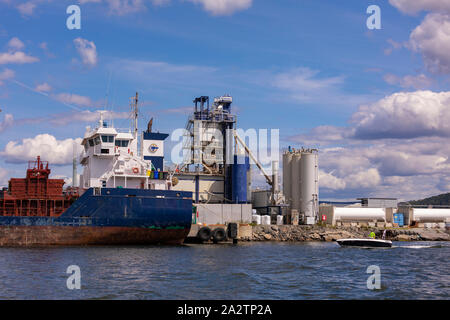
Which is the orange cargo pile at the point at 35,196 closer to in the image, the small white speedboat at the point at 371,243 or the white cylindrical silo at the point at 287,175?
the small white speedboat at the point at 371,243

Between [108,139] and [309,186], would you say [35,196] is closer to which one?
[108,139]

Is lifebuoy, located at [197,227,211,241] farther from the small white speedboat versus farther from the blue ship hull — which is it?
the small white speedboat

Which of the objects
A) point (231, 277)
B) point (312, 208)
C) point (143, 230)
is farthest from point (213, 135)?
point (231, 277)

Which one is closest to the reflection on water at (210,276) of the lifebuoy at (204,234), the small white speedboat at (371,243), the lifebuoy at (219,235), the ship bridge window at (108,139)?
the small white speedboat at (371,243)

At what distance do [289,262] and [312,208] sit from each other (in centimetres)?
4101

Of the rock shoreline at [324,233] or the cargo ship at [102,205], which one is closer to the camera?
the cargo ship at [102,205]

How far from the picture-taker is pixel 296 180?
254ft

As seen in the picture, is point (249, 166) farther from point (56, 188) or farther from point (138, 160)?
point (56, 188)

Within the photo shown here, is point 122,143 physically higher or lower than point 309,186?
higher

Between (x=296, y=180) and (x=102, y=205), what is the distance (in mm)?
39526

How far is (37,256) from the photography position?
117 ft

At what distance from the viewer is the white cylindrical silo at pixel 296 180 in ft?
252

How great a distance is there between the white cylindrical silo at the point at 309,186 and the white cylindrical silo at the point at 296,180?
0.92m

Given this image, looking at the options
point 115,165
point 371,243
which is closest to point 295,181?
point 371,243
